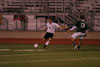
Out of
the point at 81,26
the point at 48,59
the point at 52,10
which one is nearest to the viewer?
the point at 48,59

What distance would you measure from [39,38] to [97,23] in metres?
5.20

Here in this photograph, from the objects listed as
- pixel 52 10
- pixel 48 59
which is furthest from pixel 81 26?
pixel 52 10

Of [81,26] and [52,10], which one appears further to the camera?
[52,10]

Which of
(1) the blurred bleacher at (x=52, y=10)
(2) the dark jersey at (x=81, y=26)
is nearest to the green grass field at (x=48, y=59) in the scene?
(2) the dark jersey at (x=81, y=26)

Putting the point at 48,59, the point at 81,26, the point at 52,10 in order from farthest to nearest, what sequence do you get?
the point at 52,10 → the point at 81,26 → the point at 48,59

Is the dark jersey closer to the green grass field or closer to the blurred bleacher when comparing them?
the green grass field

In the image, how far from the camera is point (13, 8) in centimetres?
2917

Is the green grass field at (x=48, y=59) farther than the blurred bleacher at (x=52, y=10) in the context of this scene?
No

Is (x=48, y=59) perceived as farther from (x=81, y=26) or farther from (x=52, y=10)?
(x=52, y=10)

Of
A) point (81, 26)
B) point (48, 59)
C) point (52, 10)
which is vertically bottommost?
point (48, 59)

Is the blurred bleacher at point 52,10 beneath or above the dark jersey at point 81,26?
above

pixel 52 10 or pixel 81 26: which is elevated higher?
pixel 52 10

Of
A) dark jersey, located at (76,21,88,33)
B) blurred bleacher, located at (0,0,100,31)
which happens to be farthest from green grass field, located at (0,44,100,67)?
blurred bleacher, located at (0,0,100,31)

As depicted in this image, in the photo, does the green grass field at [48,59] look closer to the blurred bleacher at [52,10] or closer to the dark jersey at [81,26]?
the dark jersey at [81,26]
